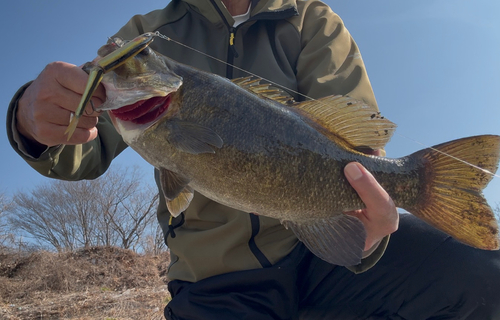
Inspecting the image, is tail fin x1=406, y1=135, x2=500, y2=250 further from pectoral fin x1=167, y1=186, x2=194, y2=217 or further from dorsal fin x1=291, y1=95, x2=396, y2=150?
pectoral fin x1=167, y1=186, x2=194, y2=217

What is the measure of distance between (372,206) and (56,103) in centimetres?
173

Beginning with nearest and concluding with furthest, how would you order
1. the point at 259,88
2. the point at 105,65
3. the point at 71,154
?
the point at 105,65 → the point at 259,88 → the point at 71,154

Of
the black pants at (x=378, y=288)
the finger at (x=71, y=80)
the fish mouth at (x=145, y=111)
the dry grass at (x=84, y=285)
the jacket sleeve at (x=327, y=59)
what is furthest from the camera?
the dry grass at (x=84, y=285)

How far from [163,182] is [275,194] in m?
0.59

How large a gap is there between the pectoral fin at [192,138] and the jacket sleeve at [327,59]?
1.29 m

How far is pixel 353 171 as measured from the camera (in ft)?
5.71

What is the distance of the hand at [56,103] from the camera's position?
1620mm

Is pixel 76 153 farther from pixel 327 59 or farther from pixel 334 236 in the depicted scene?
pixel 327 59

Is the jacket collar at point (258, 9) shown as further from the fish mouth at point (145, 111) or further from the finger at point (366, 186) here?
the finger at point (366, 186)

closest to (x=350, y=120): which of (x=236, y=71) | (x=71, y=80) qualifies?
(x=236, y=71)

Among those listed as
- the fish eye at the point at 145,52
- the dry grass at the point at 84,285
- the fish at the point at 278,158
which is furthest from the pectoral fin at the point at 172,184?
the dry grass at the point at 84,285

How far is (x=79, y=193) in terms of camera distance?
22828mm

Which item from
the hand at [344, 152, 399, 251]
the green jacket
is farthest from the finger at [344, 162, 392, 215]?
the green jacket

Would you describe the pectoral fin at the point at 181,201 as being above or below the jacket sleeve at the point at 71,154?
below
